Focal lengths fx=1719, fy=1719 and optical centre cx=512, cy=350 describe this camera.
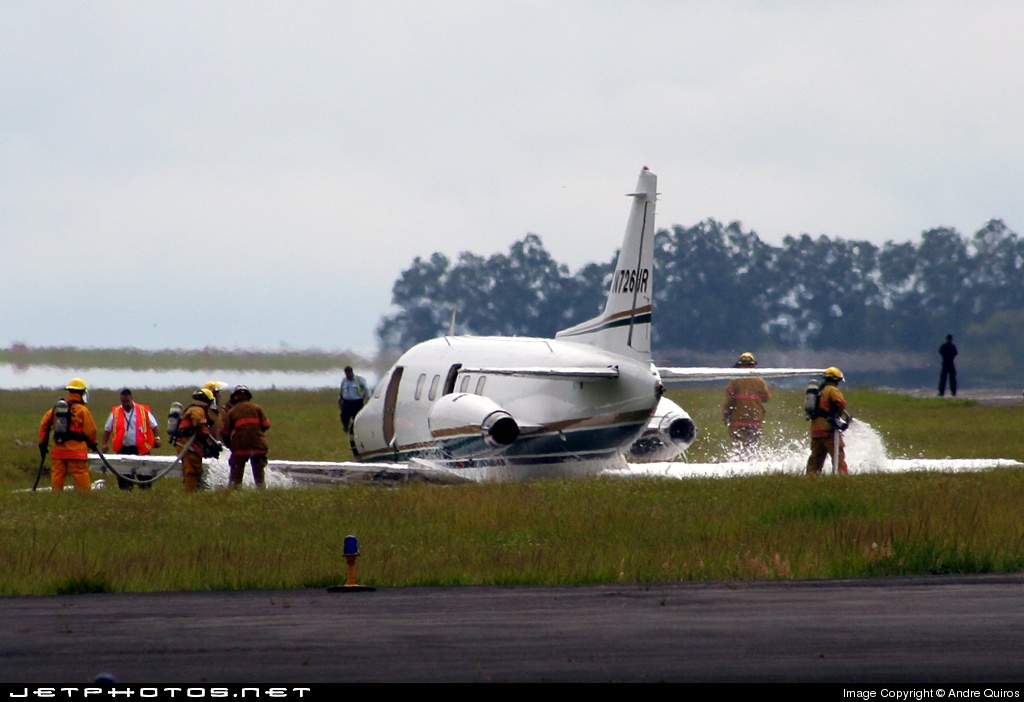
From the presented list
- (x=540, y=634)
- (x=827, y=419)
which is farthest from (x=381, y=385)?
(x=540, y=634)

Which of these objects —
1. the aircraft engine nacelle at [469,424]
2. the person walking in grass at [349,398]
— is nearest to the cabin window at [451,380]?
the aircraft engine nacelle at [469,424]

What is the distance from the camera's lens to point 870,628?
12344 millimetres

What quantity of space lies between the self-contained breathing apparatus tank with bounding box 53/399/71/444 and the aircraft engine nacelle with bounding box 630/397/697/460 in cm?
935

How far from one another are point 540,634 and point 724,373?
45.7ft

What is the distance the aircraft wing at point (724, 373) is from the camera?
25.3 meters

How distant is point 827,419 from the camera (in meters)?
26.0

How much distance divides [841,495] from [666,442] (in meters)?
7.94

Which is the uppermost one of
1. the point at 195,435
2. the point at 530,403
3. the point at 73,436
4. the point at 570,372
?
the point at 570,372

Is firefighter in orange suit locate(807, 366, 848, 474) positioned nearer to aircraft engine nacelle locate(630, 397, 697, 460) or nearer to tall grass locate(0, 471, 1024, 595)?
tall grass locate(0, 471, 1024, 595)

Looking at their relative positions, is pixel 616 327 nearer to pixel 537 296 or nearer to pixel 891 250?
pixel 537 296

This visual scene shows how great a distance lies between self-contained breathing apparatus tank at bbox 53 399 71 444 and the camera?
25.9 m

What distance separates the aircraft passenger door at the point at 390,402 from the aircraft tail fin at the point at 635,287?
5599mm

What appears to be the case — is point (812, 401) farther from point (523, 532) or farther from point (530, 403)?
point (523, 532)

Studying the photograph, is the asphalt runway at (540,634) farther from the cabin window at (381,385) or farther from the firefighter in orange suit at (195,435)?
the cabin window at (381,385)
